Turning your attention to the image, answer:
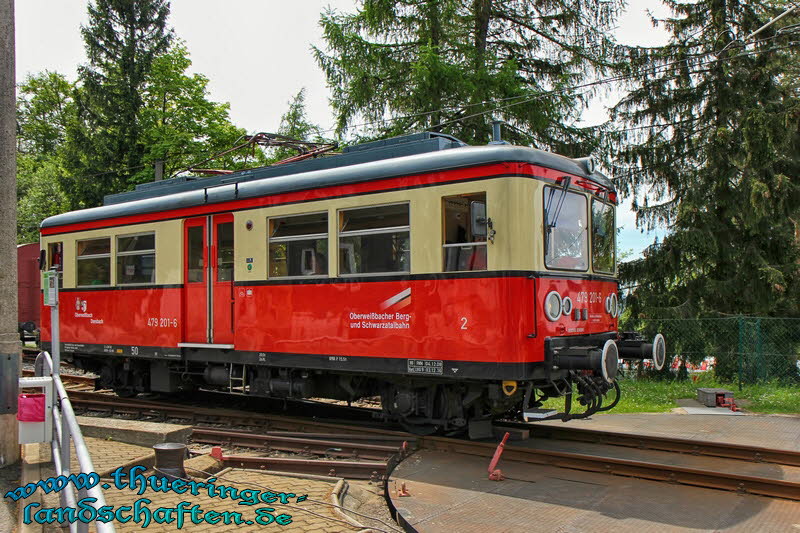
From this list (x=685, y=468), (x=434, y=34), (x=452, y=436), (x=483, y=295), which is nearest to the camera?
(x=685, y=468)

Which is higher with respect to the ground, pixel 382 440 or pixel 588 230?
pixel 588 230

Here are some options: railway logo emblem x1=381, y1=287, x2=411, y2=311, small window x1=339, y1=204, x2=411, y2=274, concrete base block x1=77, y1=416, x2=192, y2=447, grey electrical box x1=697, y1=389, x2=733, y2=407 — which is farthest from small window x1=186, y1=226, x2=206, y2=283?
grey electrical box x1=697, y1=389, x2=733, y2=407

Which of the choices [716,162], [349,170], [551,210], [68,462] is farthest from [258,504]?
[716,162]

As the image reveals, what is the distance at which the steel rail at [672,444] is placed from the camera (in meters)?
7.50

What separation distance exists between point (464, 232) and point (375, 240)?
1.23 meters

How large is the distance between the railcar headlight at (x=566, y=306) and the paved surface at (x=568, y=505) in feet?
5.82

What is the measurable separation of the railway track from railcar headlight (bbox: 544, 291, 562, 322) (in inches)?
60.1

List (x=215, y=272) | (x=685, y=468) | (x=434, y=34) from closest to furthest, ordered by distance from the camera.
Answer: (x=685, y=468)
(x=215, y=272)
(x=434, y=34)

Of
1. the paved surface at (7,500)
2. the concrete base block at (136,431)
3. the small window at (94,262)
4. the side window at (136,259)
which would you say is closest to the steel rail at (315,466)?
the concrete base block at (136,431)

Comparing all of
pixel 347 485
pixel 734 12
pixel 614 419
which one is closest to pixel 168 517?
pixel 347 485

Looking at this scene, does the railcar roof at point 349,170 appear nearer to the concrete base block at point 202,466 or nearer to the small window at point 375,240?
the small window at point 375,240

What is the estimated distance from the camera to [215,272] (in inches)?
404

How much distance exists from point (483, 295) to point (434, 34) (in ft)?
32.8

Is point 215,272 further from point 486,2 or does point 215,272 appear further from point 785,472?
point 486,2
